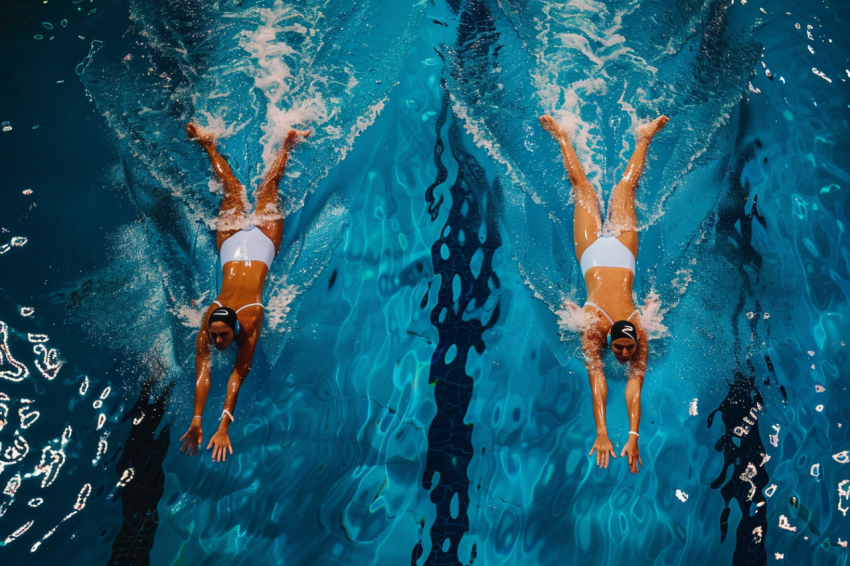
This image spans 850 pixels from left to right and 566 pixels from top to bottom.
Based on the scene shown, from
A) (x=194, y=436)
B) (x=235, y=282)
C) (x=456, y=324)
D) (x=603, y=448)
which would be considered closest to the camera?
(x=194, y=436)

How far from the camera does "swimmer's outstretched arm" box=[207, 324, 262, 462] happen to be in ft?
13.8

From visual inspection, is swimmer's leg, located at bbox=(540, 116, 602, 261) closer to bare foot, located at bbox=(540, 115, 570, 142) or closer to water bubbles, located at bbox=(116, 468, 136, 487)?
bare foot, located at bbox=(540, 115, 570, 142)

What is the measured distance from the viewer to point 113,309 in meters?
4.70

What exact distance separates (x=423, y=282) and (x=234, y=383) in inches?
71.1

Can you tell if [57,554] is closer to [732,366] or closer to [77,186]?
[77,186]

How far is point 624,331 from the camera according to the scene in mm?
4004

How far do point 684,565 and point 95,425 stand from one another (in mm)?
4557

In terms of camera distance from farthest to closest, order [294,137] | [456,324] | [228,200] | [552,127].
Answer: [552,127], [294,137], [456,324], [228,200]

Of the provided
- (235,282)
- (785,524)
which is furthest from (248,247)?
(785,524)

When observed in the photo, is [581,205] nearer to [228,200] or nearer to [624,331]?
[624,331]

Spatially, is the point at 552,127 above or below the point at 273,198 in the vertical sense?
above

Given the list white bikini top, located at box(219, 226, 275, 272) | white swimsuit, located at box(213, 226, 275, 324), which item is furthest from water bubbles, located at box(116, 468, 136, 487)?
white bikini top, located at box(219, 226, 275, 272)

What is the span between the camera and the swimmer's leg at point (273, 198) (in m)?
4.79

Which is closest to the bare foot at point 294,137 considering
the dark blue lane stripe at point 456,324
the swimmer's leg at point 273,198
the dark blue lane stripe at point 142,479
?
the swimmer's leg at point 273,198
